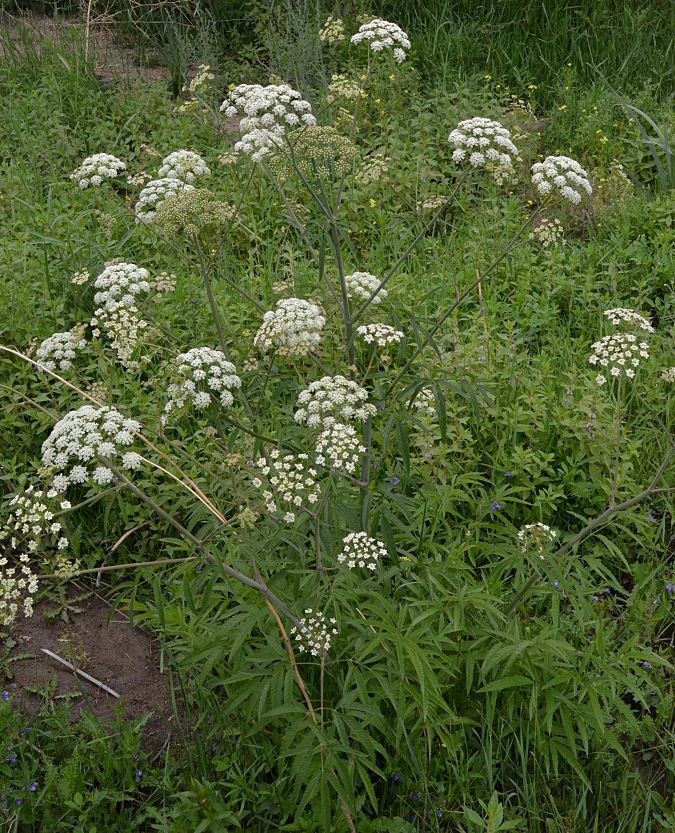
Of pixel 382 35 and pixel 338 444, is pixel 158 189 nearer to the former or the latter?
pixel 382 35

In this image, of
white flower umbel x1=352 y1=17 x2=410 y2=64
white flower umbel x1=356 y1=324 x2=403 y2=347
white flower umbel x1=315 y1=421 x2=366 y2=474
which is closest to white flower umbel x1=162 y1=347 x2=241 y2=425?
white flower umbel x1=315 y1=421 x2=366 y2=474

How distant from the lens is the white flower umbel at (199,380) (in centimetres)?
286

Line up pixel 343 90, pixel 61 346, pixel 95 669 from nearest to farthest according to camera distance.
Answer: pixel 61 346
pixel 343 90
pixel 95 669

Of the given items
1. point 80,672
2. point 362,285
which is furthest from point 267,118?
point 80,672

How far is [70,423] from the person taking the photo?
270 cm

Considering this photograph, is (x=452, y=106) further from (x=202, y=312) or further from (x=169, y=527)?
(x=169, y=527)

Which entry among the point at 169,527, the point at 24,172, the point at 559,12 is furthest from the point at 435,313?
the point at 559,12

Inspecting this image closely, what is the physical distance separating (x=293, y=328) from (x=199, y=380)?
1.28 feet

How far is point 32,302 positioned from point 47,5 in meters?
7.29

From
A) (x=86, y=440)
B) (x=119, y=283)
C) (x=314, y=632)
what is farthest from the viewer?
(x=119, y=283)

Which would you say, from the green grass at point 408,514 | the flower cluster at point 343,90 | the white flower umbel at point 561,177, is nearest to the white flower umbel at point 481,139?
the white flower umbel at point 561,177

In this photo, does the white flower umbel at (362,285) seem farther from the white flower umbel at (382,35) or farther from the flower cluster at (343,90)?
the white flower umbel at (382,35)

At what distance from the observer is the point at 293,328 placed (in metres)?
2.96

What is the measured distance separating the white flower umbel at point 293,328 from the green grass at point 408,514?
40cm
